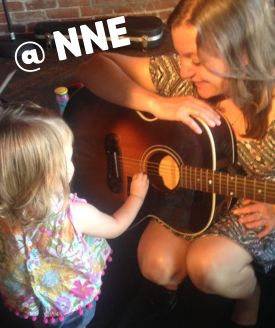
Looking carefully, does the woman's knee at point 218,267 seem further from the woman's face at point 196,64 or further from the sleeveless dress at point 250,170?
the woman's face at point 196,64

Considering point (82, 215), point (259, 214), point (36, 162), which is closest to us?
point (36, 162)

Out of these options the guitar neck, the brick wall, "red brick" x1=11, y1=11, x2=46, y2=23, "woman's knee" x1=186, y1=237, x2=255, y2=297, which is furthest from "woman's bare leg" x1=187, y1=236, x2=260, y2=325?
"red brick" x1=11, y1=11, x2=46, y2=23

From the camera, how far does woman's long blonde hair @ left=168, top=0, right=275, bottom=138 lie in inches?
35.6

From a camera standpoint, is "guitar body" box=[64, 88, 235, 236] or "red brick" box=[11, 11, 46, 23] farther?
"red brick" box=[11, 11, 46, 23]

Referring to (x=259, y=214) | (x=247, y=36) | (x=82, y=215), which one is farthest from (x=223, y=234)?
(x=247, y=36)

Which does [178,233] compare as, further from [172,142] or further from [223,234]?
[172,142]

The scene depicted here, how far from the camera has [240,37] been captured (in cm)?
92

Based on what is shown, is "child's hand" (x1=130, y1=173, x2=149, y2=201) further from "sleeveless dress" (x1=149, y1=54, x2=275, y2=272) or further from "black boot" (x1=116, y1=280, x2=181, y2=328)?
"black boot" (x1=116, y1=280, x2=181, y2=328)

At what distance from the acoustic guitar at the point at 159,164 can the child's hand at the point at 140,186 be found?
0.9 inches

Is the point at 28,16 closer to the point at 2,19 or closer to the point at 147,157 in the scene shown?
the point at 2,19

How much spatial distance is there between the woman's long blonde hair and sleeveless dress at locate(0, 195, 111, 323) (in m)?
0.44

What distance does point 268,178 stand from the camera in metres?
1.07

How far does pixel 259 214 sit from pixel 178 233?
0.75ft

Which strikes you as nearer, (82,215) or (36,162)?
(36,162)
